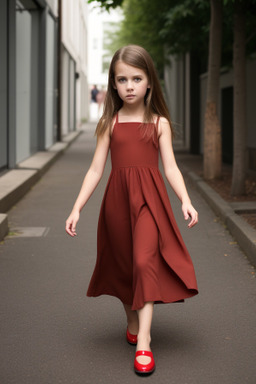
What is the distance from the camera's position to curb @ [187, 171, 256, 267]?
7056mm

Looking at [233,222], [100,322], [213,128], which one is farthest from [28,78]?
[100,322]

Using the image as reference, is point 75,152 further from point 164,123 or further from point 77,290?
point 164,123

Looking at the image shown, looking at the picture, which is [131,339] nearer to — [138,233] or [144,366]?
[144,366]

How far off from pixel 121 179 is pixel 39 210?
6.49m

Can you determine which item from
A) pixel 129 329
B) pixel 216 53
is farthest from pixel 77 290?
pixel 216 53

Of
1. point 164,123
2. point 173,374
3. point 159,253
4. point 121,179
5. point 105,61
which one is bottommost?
point 173,374

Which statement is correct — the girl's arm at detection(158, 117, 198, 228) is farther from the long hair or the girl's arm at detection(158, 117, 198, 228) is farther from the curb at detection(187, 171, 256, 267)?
the curb at detection(187, 171, 256, 267)

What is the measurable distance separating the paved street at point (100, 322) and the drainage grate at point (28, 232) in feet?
0.11

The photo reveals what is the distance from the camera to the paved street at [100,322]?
13.0ft

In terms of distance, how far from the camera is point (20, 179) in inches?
489

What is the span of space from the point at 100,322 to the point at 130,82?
1.72m

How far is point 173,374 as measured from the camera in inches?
154

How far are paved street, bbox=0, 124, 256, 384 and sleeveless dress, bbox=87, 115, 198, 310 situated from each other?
0.40 meters

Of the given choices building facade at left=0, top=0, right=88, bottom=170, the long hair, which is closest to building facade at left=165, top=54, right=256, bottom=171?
building facade at left=0, top=0, right=88, bottom=170
